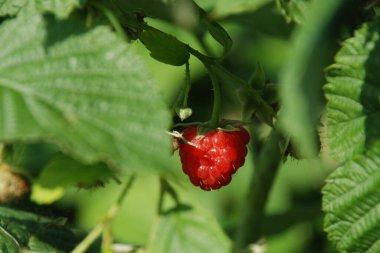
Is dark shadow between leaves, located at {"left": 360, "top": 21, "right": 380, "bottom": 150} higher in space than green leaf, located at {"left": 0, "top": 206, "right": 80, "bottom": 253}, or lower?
higher

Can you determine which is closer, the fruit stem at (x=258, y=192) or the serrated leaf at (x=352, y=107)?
the serrated leaf at (x=352, y=107)

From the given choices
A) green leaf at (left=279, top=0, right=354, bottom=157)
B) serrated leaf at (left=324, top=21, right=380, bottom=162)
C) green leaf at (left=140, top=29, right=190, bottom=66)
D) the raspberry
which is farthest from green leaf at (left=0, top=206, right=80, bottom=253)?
green leaf at (left=279, top=0, right=354, bottom=157)

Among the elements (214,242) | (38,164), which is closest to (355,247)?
(214,242)

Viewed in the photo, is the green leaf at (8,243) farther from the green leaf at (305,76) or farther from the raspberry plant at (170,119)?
the green leaf at (305,76)

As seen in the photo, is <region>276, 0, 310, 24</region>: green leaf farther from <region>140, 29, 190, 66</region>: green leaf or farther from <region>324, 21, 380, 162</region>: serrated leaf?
<region>140, 29, 190, 66</region>: green leaf

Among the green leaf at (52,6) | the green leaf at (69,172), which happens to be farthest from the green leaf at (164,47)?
the green leaf at (69,172)

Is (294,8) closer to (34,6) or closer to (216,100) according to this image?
(216,100)

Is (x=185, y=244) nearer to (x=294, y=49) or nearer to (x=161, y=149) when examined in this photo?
(x=161, y=149)
